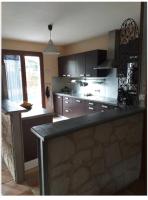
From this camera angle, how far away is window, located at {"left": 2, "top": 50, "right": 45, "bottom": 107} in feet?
16.6

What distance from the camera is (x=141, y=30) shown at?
2.04 meters

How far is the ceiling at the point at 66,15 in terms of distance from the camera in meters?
2.53

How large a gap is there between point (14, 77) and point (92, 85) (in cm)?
245

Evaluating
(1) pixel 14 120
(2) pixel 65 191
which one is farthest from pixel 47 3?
(2) pixel 65 191

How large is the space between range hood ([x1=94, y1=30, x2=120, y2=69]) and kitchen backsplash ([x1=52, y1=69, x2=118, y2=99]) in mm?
398

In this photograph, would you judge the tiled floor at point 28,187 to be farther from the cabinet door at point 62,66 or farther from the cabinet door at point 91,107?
the cabinet door at point 62,66

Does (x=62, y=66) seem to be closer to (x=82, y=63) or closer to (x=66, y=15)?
(x=82, y=63)

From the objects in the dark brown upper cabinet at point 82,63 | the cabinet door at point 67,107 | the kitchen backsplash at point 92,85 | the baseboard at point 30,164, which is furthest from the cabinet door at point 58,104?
the baseboard at point 30,164

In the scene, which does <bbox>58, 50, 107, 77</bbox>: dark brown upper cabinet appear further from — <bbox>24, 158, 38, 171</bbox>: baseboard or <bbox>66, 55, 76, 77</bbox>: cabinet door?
<bbox>24, 158, 38, 171</bbox>: baseboard

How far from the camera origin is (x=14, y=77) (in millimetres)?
5164

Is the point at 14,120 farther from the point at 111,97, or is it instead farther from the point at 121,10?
the point at 111,97

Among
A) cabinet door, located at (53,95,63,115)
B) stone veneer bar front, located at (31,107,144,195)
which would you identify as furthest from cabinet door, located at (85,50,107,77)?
stone veneer bar front, located at (31,107,144,195)

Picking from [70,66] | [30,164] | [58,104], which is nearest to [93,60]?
[70,66]
